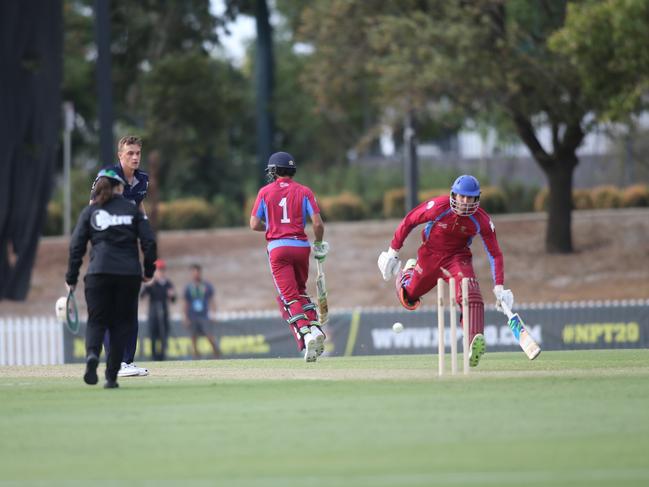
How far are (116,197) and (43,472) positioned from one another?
4.47 m

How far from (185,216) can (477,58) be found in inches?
563

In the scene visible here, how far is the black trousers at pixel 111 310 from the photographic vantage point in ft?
40.2

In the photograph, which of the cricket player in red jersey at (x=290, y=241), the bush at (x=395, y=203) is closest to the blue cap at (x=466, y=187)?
the cricket player in red jersey at (x=290, y=241)

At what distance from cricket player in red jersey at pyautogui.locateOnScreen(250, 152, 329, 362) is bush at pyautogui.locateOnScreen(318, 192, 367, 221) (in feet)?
103

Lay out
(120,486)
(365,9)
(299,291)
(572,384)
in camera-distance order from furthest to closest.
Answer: (365,9) < (299,291) < (572,384) < (120,486)

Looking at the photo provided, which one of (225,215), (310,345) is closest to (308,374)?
(310,345)

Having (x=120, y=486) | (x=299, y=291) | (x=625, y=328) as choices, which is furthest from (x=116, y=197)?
(x=625, y=328)

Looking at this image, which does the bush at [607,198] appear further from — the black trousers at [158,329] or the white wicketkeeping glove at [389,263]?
the white wicketkeeping glove at [389,263]

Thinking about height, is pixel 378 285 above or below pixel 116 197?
below

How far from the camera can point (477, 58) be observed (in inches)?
1395

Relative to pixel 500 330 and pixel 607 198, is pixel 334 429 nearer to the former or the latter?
pixel 500 330

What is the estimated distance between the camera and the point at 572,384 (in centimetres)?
1222

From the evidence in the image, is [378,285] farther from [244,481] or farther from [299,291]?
[244,481]

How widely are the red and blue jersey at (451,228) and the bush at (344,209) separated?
31415 millimetres
